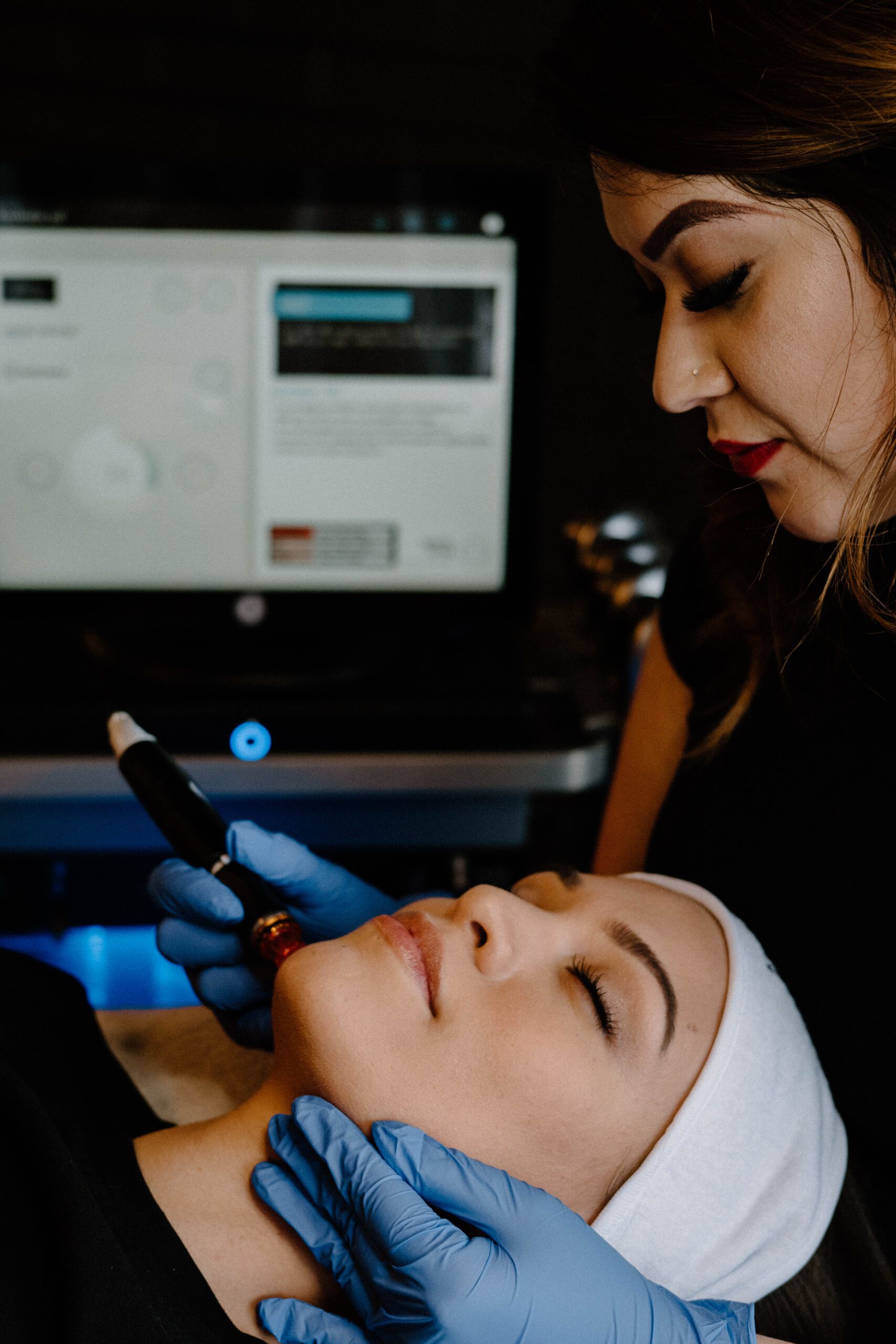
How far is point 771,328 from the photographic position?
77 centimetres

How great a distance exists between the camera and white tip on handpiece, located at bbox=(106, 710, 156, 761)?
106 centimetres

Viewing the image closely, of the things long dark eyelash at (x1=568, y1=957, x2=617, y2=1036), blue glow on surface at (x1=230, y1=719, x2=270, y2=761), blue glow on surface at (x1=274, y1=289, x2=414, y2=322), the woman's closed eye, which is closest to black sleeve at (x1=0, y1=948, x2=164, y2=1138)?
blue glow on surface at (x1=230, y1=719, x2=270, y2=761)

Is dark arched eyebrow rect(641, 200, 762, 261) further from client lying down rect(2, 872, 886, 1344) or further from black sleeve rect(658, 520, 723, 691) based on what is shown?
client lying down rect(2, 872, 886, 1344)

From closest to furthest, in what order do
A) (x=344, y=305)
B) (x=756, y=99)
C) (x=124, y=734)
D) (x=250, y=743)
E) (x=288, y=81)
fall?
(x=756, y=99), (x=124, y=734), (x=250, y=743), (x=344, y=305), (x=288, y=81)

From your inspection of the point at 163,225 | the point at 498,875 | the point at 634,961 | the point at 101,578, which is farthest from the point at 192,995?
the point at 163,225

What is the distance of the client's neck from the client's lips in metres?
0.14

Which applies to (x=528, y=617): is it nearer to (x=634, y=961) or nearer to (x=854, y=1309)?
(x=634, y=961)

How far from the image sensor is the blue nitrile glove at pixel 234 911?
1.06 metres

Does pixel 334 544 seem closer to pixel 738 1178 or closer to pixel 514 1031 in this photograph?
pixel 514 1031

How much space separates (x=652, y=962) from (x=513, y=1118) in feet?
0.55

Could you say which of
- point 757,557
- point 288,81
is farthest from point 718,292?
point 288,81

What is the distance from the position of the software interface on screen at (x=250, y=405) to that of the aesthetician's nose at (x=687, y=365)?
76 cm

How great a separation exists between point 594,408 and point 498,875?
996mm

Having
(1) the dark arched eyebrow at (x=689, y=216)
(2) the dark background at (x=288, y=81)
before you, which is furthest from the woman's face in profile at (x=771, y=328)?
(2) the dark background at (x=288, y=81)
